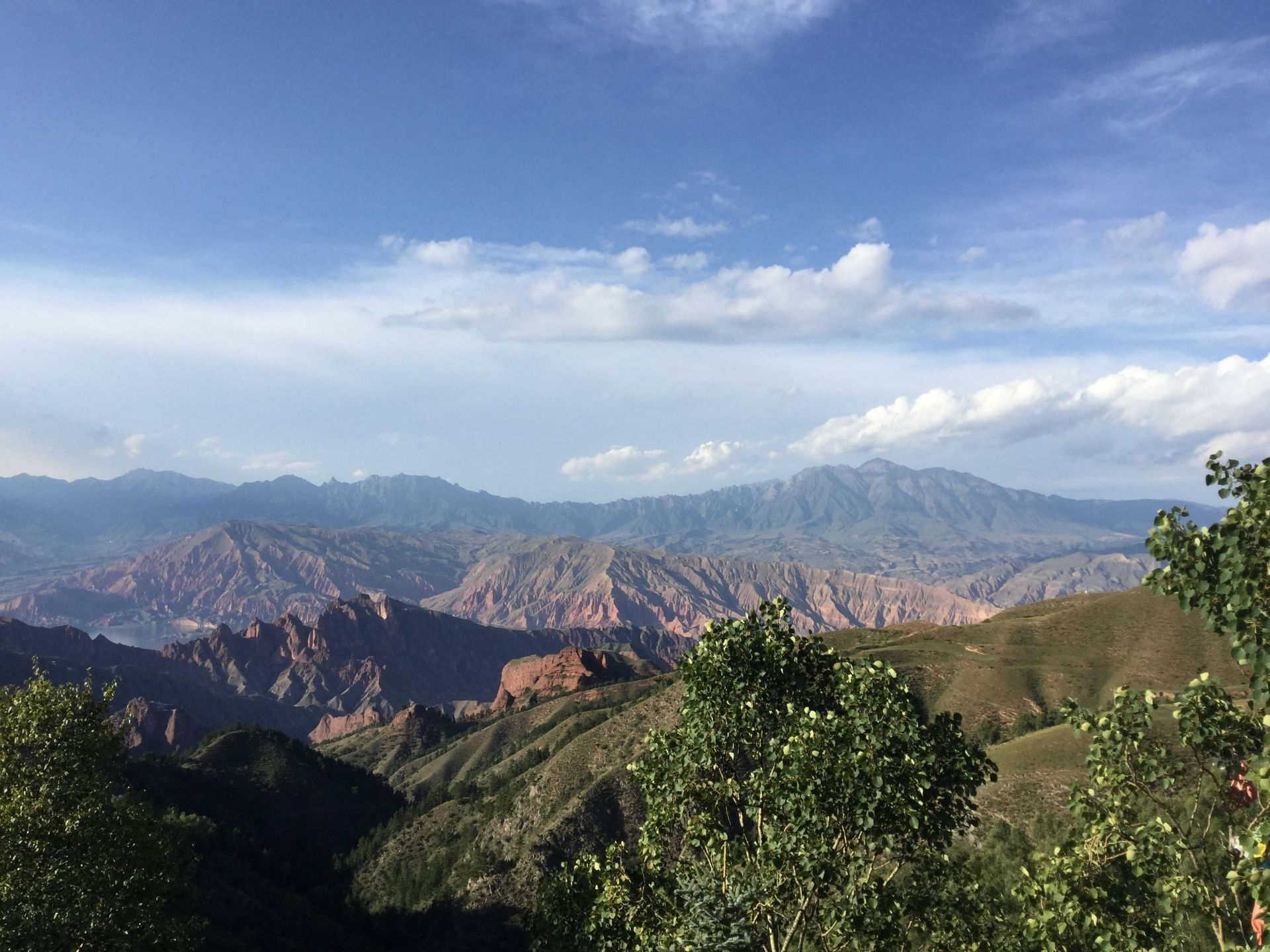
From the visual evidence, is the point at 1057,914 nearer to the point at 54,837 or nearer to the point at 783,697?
the point at 783,697

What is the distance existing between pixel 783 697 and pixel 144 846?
24.3 meters

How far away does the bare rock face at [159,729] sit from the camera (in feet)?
576

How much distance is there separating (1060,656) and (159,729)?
20719cm

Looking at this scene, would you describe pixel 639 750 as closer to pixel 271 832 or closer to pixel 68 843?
pixel 271 832

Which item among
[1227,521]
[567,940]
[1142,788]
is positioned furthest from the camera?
[567,940]

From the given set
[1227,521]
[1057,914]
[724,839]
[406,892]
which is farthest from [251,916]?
[1227,521]

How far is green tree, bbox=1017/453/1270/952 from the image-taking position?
9.42 m

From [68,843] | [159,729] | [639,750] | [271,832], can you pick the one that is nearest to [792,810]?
[68,843]

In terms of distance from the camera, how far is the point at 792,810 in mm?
13711

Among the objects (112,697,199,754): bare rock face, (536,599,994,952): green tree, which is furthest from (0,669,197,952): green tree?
(112,697,199,754): bare rock face

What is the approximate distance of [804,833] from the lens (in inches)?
544

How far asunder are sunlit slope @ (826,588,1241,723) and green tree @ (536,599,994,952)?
286 ft

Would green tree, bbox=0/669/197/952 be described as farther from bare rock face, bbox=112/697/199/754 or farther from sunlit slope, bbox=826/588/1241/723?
bare rock face, bbox=112/697/199/754

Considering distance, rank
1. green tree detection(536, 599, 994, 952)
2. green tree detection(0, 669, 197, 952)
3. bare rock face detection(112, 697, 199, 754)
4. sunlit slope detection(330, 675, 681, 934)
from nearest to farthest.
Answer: green tree detection(536, 599, 994, 952)
green tree detection(0, 669, 197, 952)
sunlit slope detection(330, 675, 681, 934)
bare rock face detection(112, 697, 199, 754)
